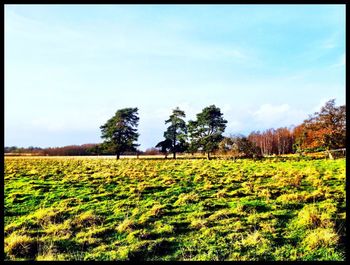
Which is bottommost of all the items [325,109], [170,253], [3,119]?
[170,253]

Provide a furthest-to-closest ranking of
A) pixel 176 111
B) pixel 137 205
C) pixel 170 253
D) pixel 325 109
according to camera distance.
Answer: pixel 176 111, pixel 325 109, pixel 137 205, pixel 170 253

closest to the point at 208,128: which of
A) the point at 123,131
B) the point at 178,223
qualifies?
the point at 123,131

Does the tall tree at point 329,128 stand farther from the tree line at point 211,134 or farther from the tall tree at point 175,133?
the tall tree at point 175,133

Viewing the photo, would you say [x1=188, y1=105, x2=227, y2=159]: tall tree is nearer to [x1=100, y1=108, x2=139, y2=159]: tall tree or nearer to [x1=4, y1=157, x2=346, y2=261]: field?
[x1=100, y1=108, x2=139, y2=159]: tall tree

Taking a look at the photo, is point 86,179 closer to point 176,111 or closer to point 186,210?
point 186,210

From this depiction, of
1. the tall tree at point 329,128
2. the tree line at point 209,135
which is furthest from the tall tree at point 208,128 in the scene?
the tall tree at point 329,128

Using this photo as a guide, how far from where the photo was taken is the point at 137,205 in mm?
11070

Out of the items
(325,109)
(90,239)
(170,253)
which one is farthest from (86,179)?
(325,109)

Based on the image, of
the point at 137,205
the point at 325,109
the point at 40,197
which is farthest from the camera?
the point at 325,109

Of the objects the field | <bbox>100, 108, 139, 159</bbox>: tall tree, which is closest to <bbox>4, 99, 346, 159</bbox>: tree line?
<bbox>100, 108, 139, 159</bbox>: tall tree

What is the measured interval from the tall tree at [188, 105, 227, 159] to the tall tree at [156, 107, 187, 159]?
3.37 m

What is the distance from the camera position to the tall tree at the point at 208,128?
49.7m

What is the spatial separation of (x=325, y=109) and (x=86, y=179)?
31.3 m

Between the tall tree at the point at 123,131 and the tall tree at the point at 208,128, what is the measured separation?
10.5 metres
